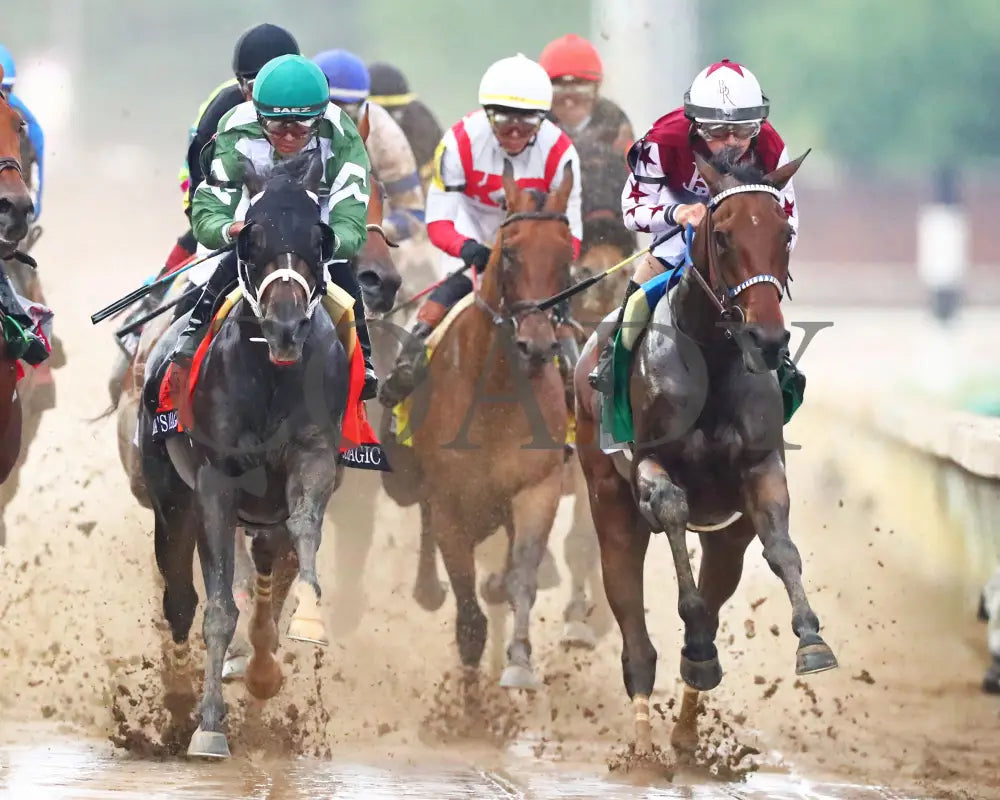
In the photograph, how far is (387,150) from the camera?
502 inches

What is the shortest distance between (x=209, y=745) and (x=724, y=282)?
2.47m

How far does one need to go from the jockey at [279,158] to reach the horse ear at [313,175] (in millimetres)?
185

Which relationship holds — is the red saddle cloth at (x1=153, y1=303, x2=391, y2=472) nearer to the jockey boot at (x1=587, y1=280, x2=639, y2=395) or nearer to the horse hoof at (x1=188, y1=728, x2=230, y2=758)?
the jockey boot at (x1=587, y1=280, x2=639, y2=395)

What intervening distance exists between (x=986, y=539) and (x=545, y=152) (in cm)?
280

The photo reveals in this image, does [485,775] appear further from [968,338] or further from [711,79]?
[968,338]

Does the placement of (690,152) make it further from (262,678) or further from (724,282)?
(262,678)

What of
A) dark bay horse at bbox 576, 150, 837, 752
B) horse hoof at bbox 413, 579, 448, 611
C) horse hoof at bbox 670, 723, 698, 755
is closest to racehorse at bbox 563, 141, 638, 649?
horse hoof at bbox 413, 579, 448, 611

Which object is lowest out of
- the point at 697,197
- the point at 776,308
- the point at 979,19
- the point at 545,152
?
the point at 776,308

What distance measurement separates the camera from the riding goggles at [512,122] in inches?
413

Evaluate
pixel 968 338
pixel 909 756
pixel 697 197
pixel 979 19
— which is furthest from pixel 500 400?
pixel 979 19

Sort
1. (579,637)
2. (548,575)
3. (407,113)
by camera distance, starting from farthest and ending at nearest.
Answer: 1. (407,113)
2. (548,575)
3. (579,637)

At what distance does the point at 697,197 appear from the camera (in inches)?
338

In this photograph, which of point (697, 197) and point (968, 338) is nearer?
point (697, 197)

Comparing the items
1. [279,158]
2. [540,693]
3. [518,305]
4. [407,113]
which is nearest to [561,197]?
[518,305]
